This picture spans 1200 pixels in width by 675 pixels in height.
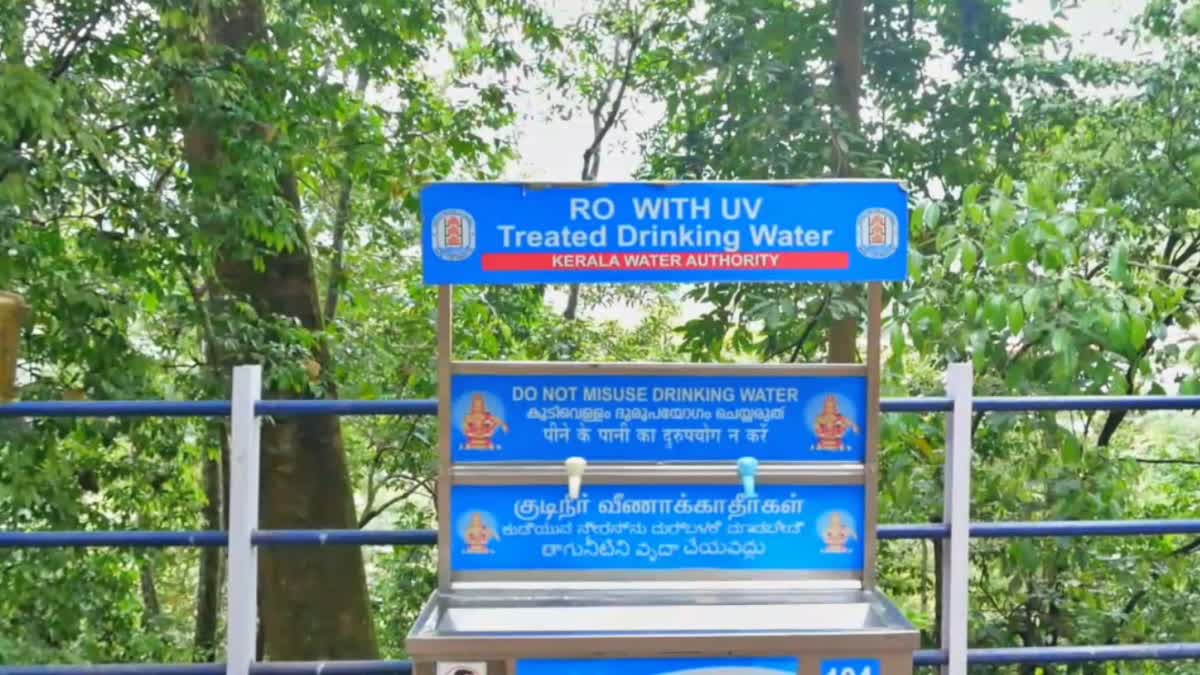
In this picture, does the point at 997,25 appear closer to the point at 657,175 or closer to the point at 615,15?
the point at 657,175

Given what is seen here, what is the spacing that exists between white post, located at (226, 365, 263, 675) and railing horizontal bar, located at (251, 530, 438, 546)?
5 centimetres

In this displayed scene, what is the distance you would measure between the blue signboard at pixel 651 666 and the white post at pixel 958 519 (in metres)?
0.60

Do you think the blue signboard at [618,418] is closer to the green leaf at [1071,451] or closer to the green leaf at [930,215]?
the green leaf at [930,215]

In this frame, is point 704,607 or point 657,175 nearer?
point 704,607

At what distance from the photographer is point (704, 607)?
95.7 inches

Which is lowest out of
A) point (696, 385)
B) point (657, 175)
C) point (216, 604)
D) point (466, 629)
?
point (216, 604)

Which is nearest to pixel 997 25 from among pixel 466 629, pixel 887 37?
pixel 887 37

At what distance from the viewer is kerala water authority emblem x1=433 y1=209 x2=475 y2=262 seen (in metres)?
2.39

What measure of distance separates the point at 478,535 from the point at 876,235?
107 centimetres

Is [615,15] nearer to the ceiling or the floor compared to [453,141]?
nearer to the ceiling

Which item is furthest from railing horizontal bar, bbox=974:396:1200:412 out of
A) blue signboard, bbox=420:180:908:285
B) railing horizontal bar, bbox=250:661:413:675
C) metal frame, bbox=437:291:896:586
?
railing horizontal bar, bbox=250:661:413:675

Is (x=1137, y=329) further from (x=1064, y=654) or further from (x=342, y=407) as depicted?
(x=342, y=407)

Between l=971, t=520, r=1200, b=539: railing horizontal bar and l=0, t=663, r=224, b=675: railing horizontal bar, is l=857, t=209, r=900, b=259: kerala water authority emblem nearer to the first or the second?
l=971, t=520, r=1200, b=539: railing horizontal bar

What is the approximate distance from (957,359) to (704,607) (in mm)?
1959
